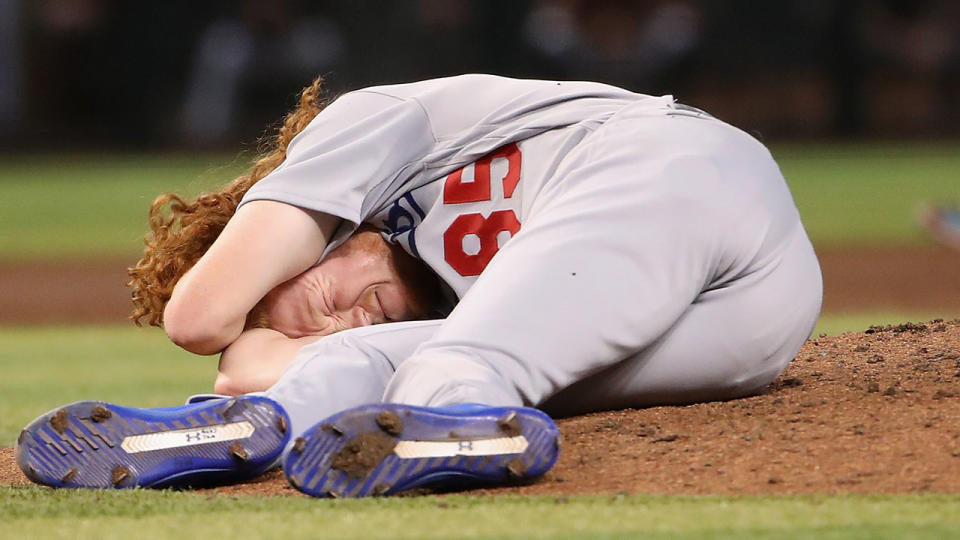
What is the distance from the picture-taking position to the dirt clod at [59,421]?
→ 2.01m

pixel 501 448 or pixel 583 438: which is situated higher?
pixel 501 448

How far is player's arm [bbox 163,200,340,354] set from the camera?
2.17 m

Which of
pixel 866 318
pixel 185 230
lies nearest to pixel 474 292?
pixel 185 230

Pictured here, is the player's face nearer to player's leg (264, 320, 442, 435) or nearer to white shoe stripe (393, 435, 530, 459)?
player's leg (264, 320, 442, 435)

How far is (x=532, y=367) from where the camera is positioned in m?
1.99

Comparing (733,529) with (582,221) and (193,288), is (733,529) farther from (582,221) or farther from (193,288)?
(193,288)

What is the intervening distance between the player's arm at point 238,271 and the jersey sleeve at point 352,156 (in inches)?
1.5

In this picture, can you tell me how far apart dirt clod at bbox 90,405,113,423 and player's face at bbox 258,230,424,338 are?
0.45 meters

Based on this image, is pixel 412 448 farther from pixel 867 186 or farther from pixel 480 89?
pixel 867 186

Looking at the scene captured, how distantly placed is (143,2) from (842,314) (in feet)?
28.0

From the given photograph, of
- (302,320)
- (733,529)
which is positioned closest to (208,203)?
(302,320)

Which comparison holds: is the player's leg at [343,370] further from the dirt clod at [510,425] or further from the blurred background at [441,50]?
the blurred background at [441,50]

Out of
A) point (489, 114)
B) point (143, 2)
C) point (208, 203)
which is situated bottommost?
point (143, 2)

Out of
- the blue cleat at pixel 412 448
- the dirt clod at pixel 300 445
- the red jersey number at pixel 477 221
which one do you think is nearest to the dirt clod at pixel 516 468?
the blue cleat at pixel 412 448
